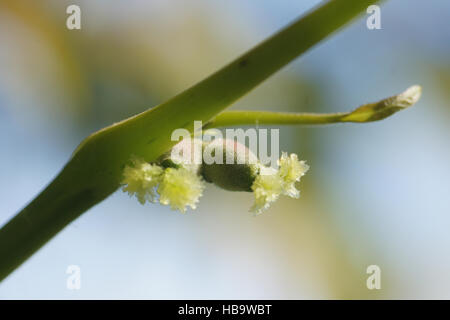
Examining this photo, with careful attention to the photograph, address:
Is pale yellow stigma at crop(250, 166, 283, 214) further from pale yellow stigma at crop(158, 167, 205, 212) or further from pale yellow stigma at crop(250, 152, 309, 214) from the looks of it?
pale yellow stigma at crop(158, 167, 205, 212)

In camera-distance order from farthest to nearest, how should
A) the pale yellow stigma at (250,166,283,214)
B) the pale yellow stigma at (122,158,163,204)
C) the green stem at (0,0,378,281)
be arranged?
the pale yellow stigma at (250,166,283,214)
the pale yellow stigma at (122,158,163,204)
the green stem at (0,0,378,281)

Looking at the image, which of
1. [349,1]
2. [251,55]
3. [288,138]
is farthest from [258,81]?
→ [288,138]

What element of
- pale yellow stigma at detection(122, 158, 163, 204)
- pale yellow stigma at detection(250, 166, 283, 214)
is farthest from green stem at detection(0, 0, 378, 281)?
pale yellow stigma at detection(250, 166, 283, 214)

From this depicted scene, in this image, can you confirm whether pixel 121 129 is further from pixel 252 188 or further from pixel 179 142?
pixel 252 188

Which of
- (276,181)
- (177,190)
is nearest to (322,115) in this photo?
(276,181)

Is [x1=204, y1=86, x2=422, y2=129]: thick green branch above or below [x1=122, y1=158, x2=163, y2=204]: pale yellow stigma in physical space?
above

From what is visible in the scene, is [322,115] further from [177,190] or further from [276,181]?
[177,190]
